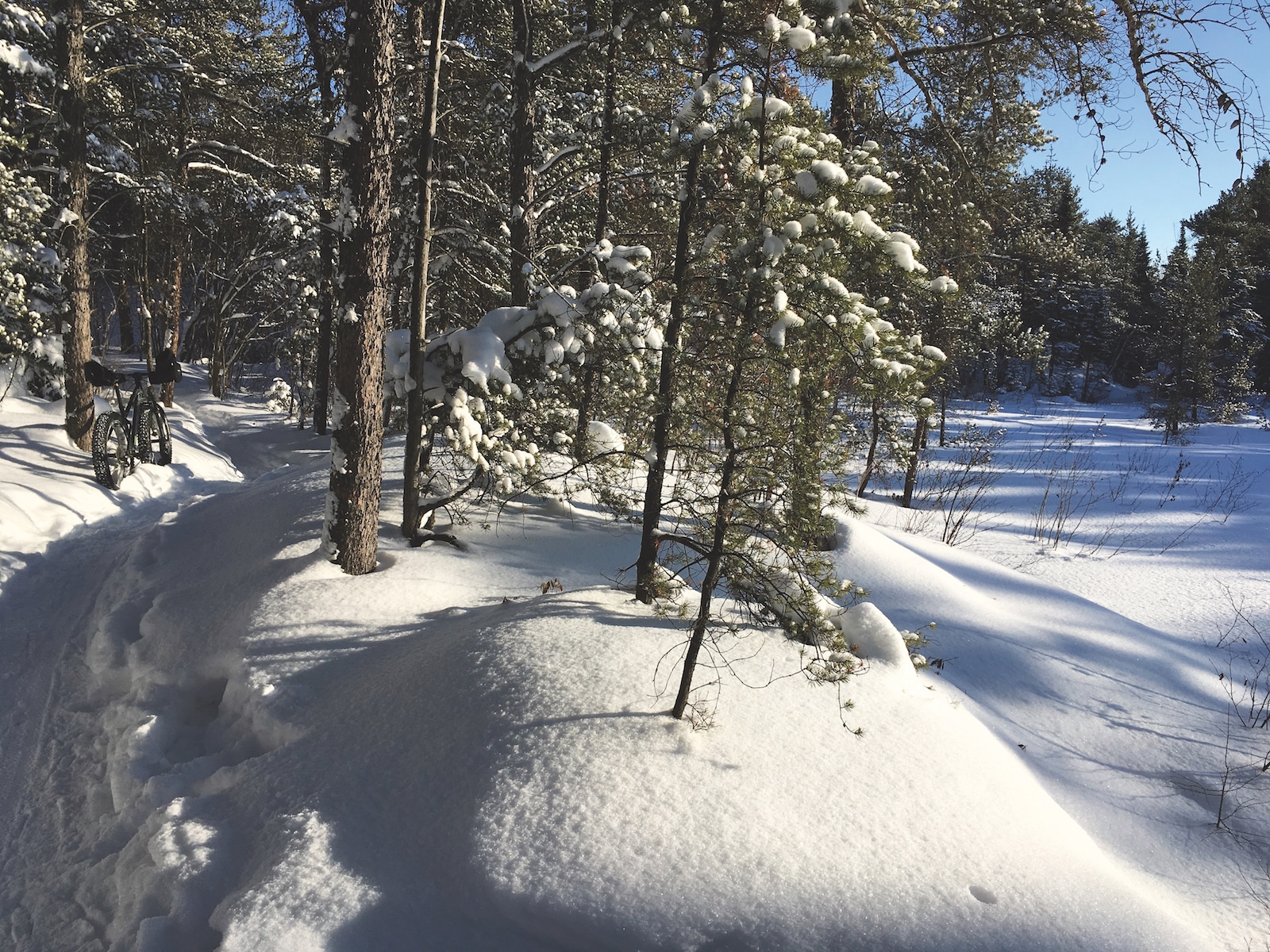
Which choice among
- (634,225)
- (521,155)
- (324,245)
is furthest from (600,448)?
(324,245)

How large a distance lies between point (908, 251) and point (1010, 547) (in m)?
8.20

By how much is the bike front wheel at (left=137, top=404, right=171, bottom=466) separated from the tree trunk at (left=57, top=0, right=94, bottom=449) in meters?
0.92

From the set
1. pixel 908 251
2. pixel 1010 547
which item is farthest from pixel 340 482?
pixel 1010 547

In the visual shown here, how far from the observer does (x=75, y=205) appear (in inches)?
378

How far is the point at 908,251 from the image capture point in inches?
114

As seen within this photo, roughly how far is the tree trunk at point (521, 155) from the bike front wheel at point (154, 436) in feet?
19.2

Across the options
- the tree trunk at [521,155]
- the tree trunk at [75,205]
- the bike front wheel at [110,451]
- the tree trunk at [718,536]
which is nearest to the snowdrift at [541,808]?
the tree trunk at [718,536]

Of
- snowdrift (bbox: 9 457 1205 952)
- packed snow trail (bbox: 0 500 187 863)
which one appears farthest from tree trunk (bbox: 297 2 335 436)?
snowdrift (bbox: 9 457 1205 952)

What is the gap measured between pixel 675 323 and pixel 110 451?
8.94 meters

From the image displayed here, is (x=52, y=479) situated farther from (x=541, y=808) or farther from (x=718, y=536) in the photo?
(x=718, y=536)

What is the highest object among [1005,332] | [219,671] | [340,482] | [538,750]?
[1005,332]

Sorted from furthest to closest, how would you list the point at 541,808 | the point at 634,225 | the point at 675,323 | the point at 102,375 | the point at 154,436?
the point at 634,225, the point at 154,436, the point at 102,375, the point at 675,323, the point at 541,808

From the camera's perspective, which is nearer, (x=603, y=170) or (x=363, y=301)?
(x=363, y=301)

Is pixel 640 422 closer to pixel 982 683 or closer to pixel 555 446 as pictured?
pixel 555 446
